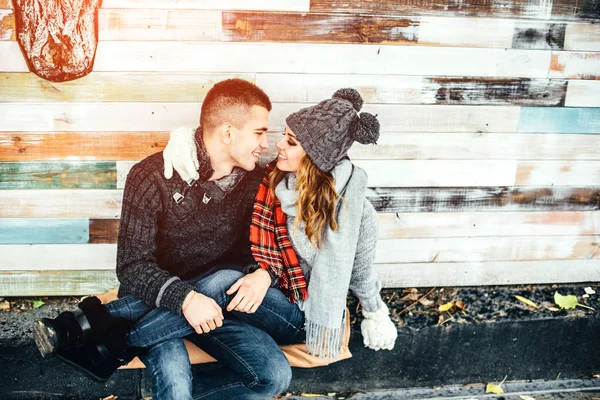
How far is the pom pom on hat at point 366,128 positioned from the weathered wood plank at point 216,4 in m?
0.89

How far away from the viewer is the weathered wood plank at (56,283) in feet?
11.4

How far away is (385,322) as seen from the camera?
3.05 metres

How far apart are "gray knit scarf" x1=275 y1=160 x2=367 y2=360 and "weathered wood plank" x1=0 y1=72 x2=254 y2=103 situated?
0.77 metres

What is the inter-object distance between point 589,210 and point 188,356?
276 centimetres

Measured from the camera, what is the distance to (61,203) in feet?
11.1

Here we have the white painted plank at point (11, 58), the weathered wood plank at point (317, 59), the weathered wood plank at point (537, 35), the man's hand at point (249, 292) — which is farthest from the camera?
the weathered wood plank at point (537, 35)

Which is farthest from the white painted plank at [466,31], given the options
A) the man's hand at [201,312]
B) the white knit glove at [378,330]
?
the man's hand at [201,312]

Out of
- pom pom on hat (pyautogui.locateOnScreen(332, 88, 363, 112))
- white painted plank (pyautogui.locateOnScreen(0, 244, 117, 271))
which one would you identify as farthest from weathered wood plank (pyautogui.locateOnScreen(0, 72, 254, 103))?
white painted plank (pyautogui.locateOnScreen(0, 244, 117, 271))

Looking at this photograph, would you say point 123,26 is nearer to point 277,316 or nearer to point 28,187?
point 28,187

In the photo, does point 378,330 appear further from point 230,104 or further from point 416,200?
point 230,104

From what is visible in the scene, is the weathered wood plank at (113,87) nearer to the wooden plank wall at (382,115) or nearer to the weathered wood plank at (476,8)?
the wooden plank wall at (382,115)

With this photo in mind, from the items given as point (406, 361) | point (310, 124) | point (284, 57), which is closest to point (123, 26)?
point (284, 57)

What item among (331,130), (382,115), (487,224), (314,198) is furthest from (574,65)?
(314,198)

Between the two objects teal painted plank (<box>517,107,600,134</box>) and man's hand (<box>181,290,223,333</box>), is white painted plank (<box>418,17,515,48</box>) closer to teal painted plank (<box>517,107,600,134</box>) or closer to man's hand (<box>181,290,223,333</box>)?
teal painted plank (<box>517,107,600,134</box>)
